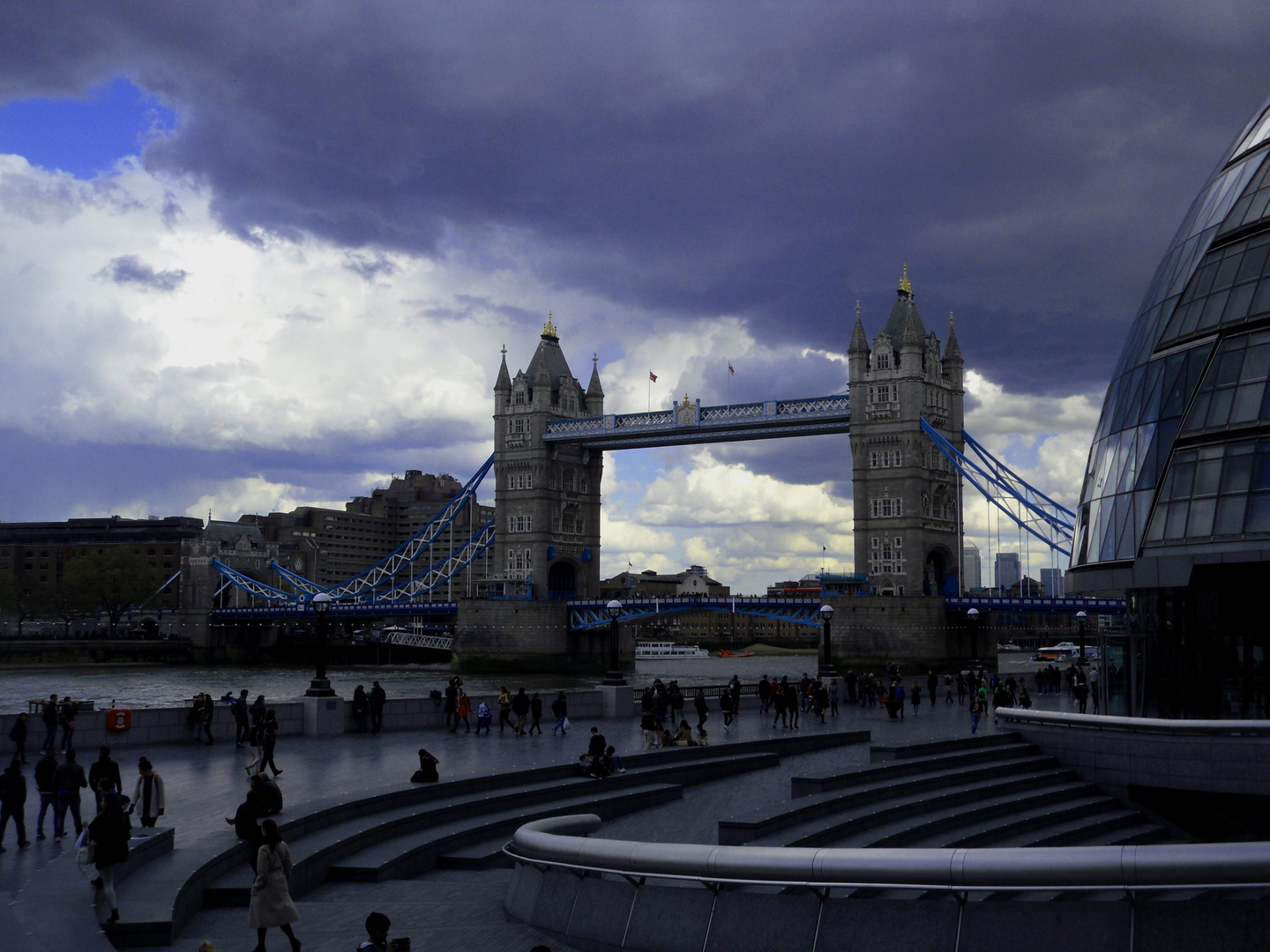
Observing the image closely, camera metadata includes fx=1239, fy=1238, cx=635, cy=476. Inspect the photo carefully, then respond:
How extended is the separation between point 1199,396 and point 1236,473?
6.21 feet

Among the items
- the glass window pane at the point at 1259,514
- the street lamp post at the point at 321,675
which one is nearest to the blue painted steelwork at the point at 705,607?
the street lamp post at the point at 321,675

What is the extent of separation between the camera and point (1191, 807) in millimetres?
20734

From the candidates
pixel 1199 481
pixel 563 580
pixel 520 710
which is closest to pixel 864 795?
pixel 1199 481

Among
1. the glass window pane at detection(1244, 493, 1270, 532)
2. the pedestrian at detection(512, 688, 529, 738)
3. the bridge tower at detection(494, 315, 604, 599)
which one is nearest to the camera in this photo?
the glass window pane at detection(1244, 493, 1270, 532)

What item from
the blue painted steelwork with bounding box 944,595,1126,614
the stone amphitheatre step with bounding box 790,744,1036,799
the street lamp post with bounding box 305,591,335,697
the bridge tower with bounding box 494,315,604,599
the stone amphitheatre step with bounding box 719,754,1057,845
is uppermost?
the bridge tower with bounding box 494,315,604,599

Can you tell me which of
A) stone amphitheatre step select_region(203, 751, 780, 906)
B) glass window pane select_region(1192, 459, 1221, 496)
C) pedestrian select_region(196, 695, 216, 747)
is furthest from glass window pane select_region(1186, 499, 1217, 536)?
pedestrian select_region(196, 695, 216, 747)

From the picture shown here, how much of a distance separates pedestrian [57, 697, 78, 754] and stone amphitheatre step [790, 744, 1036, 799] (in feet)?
41.5

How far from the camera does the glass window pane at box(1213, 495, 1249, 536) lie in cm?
2162

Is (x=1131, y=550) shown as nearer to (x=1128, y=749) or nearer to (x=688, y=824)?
(x=1128, y=749)

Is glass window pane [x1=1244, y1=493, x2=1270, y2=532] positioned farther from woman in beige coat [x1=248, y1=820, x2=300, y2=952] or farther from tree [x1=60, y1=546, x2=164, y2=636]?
tree [x1=60, y1=546, x2=164, y2=636]

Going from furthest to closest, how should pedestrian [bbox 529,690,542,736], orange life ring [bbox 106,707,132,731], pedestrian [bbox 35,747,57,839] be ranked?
pedestrian [bbox 529,690,542,736] < orange life ring [bbox 106,707,132,731] < pedestrian [bbox 35,747,57,839]

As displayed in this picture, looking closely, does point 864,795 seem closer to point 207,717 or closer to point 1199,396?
point 1199,396

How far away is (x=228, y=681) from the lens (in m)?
83.5

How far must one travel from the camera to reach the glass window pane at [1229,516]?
21.6 metres
